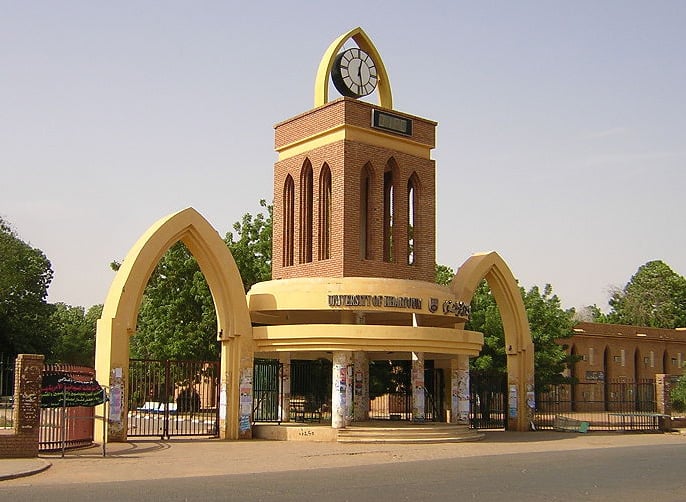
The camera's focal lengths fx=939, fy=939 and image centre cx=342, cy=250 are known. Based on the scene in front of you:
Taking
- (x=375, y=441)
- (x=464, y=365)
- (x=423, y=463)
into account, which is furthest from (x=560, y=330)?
(x=423, y=463)

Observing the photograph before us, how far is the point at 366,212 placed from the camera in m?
30.5

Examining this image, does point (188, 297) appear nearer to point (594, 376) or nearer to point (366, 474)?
point (366, 474)

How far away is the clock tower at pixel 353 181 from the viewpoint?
2916 cm

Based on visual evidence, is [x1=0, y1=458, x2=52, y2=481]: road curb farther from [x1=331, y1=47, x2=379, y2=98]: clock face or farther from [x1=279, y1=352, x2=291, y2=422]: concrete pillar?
[x1=331, y1=47, x2=379, y2=98]: clock face

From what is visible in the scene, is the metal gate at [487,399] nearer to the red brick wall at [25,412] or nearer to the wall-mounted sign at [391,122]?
the wall-mounted sign at [391,122]

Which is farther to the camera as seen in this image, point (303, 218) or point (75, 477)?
point (303, 218)

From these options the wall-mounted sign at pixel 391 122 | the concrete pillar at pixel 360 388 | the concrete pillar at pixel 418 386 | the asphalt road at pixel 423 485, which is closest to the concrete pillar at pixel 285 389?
the concrete pillar at pixel 360 388

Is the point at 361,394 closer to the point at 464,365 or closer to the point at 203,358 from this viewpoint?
the point at 464,365

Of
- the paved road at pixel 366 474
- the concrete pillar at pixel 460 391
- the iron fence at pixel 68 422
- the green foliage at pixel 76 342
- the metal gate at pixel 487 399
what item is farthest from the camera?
the green foliage at pixel 76 342

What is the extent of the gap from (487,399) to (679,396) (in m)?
13.2

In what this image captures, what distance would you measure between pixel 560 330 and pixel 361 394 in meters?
18.5

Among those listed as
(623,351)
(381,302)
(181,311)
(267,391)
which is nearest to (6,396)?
(267,391)

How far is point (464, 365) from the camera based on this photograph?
2977 cm

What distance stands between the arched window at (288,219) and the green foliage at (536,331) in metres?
12.8
